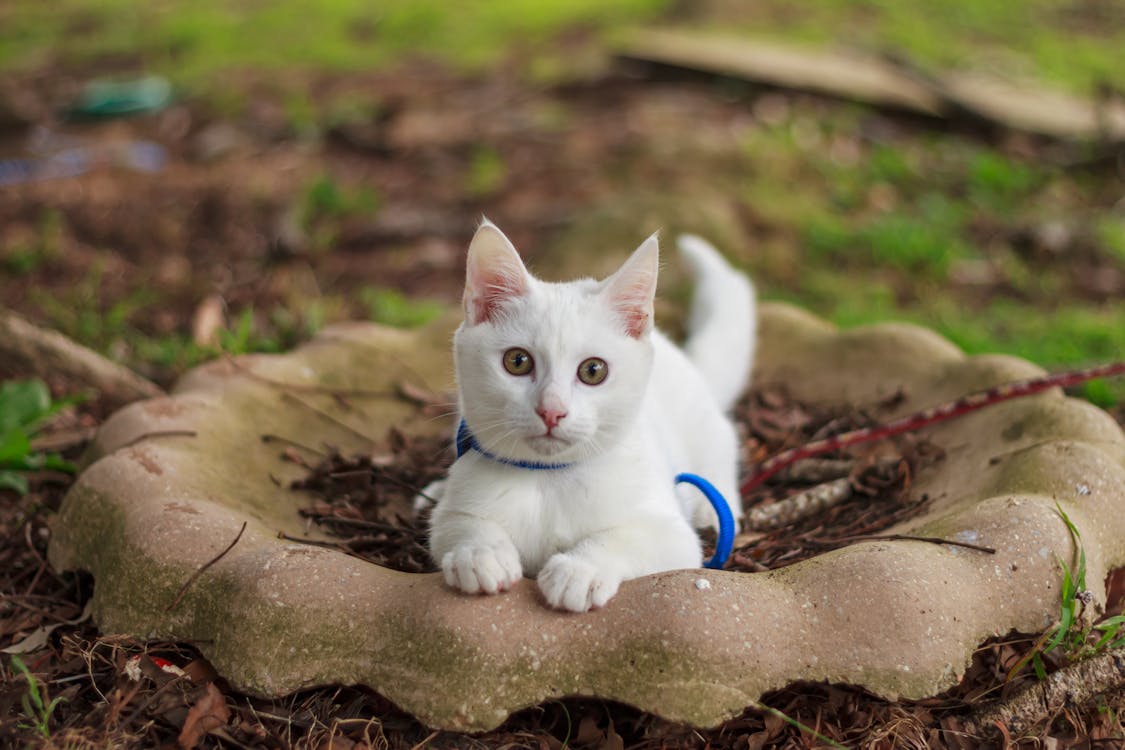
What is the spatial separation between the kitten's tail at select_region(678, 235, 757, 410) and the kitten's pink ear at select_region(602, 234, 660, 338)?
51.7 inches

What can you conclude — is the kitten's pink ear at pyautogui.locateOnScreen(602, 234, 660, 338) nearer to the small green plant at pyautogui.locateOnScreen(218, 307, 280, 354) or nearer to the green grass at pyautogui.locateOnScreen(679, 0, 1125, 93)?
the small green plant at pyautogui.locateOnScreen(218, 307, 280, 354)

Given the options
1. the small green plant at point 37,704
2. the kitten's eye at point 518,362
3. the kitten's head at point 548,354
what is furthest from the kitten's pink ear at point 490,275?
the small green plant at point 37,704

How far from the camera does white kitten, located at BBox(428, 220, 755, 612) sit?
232cm

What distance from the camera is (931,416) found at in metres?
3.29

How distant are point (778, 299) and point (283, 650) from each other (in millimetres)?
4596

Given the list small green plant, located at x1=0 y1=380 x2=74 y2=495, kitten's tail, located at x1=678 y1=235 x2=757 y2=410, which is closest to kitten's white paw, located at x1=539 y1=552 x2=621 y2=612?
kitten's tail, located at x1=678 y1=235 x2=757 y2=410

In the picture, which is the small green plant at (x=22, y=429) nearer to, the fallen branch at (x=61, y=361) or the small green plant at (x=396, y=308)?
the fallen branch at (x=61, y=361)

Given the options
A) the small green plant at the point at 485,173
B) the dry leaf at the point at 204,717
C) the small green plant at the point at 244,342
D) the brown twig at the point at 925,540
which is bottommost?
the small green plant at the point at 485,173

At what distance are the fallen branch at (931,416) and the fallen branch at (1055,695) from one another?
104 cm

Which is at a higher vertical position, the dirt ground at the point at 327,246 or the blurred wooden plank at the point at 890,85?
the blurred wooden plank at the point at 890,85

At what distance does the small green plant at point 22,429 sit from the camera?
3414mm

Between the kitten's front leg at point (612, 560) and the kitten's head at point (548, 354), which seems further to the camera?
the kitten's head at point (548, 354)

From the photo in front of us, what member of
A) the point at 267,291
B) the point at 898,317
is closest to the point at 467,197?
the point at 267,291

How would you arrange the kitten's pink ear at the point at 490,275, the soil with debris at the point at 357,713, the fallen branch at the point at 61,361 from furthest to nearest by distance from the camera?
1. the fallen branch at the point at 61,361
2. the kitten's pink ear at the point at 490,275
3. the soil with debris at the point at 357,713
